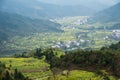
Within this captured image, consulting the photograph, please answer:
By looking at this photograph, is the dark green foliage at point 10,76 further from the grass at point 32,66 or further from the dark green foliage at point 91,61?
the dark green foliage at point 91,61

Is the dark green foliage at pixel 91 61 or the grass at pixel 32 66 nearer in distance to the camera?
the dark green foliage at pixel 91 61

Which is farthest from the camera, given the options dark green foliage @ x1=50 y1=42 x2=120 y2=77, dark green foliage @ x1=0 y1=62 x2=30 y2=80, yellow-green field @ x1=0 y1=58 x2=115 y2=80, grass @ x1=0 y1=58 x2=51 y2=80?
grass @ x1=0 y1=58 x2=51 y2=80

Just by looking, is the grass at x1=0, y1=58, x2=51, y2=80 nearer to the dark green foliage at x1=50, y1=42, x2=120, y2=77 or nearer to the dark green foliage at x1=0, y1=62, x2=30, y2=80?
the dark green foliage at x1=50, y1=42, x2=120, y2=77

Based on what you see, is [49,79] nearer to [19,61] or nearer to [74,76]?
[74,76]

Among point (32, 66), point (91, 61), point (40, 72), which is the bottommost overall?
point (40, 72)

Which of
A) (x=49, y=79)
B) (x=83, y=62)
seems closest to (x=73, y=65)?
(x=83, y=62)

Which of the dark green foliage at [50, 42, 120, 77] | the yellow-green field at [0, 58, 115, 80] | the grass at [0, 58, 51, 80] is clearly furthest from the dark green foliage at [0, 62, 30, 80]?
the dark green foliage at [50, 42, 120, 77]

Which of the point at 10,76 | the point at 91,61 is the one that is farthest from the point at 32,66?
the point at 10,76

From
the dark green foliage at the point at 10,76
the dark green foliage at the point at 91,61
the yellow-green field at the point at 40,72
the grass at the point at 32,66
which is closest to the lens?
the dark green foliage at the point at 10,76

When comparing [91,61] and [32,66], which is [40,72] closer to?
[32,66]

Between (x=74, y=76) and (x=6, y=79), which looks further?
(x=74, y=76)

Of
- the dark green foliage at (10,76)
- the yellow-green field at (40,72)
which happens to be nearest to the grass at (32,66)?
the yellow-green field at (40,72)
